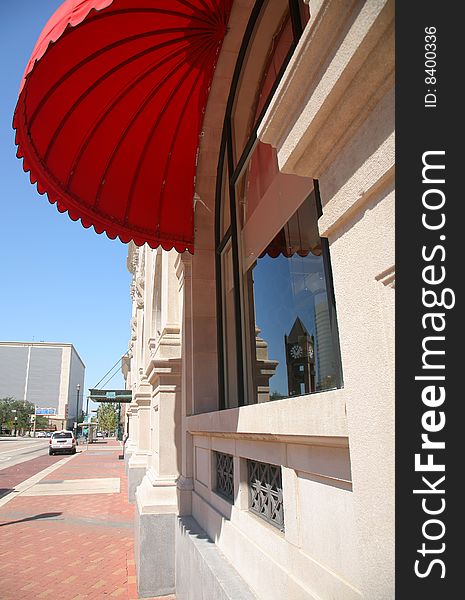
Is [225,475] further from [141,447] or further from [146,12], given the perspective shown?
[141,447]

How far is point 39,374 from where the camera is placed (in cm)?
13275

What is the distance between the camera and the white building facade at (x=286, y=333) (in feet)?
3.98

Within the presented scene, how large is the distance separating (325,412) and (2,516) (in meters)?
10.9

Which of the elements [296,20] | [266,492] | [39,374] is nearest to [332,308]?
[266,492]

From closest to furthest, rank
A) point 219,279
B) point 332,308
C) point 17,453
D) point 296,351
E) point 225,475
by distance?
point 332,308 < point 296,351 < point 225,475 < point 219,279 < point 17,453

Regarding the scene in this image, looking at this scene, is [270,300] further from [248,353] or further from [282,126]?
[282,126]

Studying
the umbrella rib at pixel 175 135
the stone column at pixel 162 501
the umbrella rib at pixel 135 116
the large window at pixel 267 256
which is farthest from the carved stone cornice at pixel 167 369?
the umbrella rib at pixel 135 116

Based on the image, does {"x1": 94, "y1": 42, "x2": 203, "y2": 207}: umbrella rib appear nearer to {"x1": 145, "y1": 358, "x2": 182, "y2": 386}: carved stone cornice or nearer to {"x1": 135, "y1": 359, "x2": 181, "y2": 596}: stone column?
{"x1": 145, "y1": 358, "x2": 182, "y2": 386}: carved stone cornice

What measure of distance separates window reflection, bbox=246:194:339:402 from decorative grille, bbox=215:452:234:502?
2.15 feet

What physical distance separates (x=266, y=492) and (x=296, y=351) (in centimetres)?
101

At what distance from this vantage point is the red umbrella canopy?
361 centimetres

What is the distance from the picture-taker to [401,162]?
1.07 m

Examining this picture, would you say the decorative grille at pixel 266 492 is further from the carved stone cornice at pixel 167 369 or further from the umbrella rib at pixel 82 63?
the umbrella rib at pixel 82 63

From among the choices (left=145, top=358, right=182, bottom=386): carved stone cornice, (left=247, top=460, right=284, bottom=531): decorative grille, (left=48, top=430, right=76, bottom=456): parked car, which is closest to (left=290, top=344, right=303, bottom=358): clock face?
(left=247, top=460, right=284, bottom=531): decorative grille
